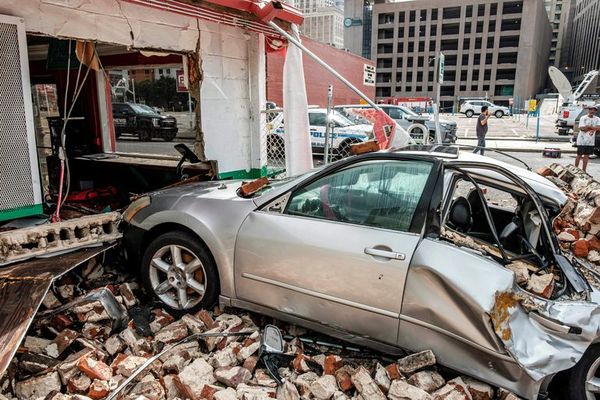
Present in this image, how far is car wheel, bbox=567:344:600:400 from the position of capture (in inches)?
104

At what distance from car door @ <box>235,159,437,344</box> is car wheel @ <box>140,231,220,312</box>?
308 mm

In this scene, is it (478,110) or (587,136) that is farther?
(478,110)

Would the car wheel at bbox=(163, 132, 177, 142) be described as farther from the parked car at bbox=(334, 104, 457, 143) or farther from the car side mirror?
the car side mirror

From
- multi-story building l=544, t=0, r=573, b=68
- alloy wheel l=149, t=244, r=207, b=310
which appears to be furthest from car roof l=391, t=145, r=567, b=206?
multi-story building l=544, t=0, r=573, b=68

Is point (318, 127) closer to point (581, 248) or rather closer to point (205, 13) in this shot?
point (205, 13)

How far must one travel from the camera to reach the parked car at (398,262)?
8.64ft

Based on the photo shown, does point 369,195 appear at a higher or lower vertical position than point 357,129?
lower

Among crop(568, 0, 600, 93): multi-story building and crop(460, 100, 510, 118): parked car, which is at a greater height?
crop(568, 0, 600, 93): multi-story building

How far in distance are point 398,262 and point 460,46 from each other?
93340 mm

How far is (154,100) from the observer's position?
15.8m

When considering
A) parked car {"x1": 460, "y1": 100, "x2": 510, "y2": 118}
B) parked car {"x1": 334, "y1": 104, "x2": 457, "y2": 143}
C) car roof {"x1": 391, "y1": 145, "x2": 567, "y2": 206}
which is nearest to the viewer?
car roof {"x1": 391, "y1": 145, "x2": 567, "y2": 206}

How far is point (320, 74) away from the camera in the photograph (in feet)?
93.1

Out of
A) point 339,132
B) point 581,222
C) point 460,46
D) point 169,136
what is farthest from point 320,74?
point 460,46

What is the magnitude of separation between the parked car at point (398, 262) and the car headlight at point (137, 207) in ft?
0.20
